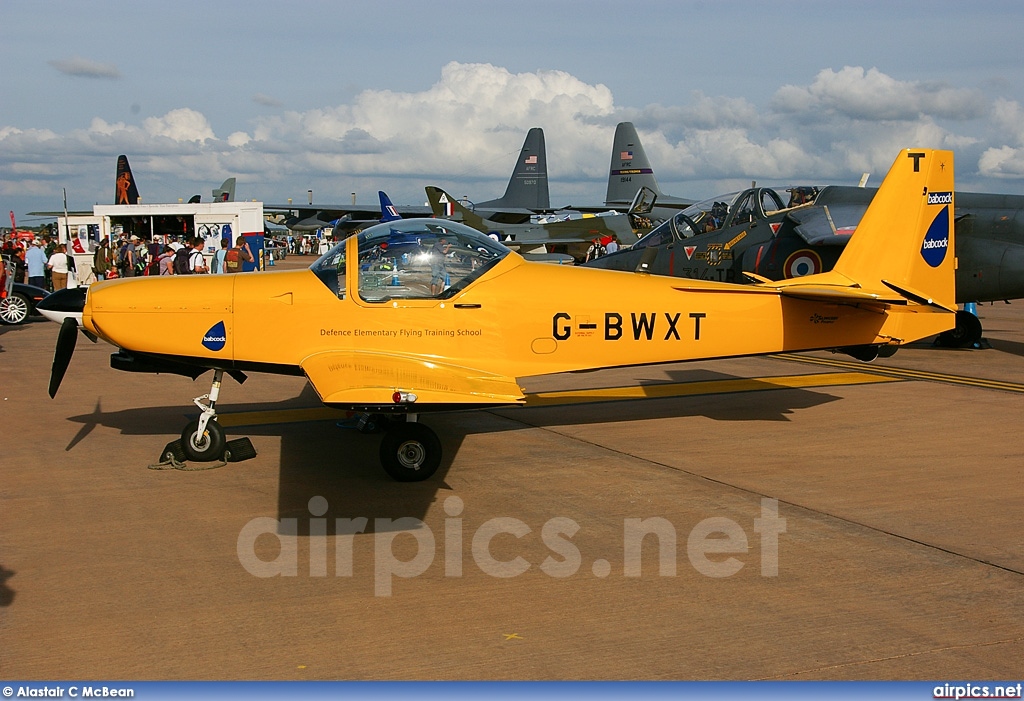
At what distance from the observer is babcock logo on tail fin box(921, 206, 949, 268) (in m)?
10.5

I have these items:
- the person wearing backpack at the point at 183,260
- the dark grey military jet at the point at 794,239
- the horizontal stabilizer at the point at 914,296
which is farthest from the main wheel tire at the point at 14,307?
the horizontal stabilizer at the point at 914,296

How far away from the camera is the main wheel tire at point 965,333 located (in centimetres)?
1641

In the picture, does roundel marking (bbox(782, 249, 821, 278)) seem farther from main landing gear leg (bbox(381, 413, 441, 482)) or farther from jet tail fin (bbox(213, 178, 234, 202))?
jet tail fin (bbox(213, 178, 234, 202))

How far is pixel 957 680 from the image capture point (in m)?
4.05

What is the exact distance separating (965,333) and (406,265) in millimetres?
12288

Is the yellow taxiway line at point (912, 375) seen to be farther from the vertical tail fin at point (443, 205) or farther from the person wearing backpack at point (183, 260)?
the vertical tail fin at point (443, 205)

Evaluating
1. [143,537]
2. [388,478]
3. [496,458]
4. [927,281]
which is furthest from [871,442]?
[143,537]

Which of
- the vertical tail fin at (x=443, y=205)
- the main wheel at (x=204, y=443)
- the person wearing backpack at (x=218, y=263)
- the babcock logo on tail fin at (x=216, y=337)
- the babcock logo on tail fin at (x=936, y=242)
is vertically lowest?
the main wheel at (x=204, y=443)

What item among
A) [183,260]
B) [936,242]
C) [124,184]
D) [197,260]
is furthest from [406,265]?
[124,184]

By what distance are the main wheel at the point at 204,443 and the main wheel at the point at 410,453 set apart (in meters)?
1.68

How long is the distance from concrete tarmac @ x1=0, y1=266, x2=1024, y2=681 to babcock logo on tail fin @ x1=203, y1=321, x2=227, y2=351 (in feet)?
1.32

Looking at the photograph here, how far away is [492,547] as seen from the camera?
601 cm

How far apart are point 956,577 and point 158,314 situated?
253 inches

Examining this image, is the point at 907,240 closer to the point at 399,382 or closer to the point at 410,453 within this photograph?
the point at 410,453
